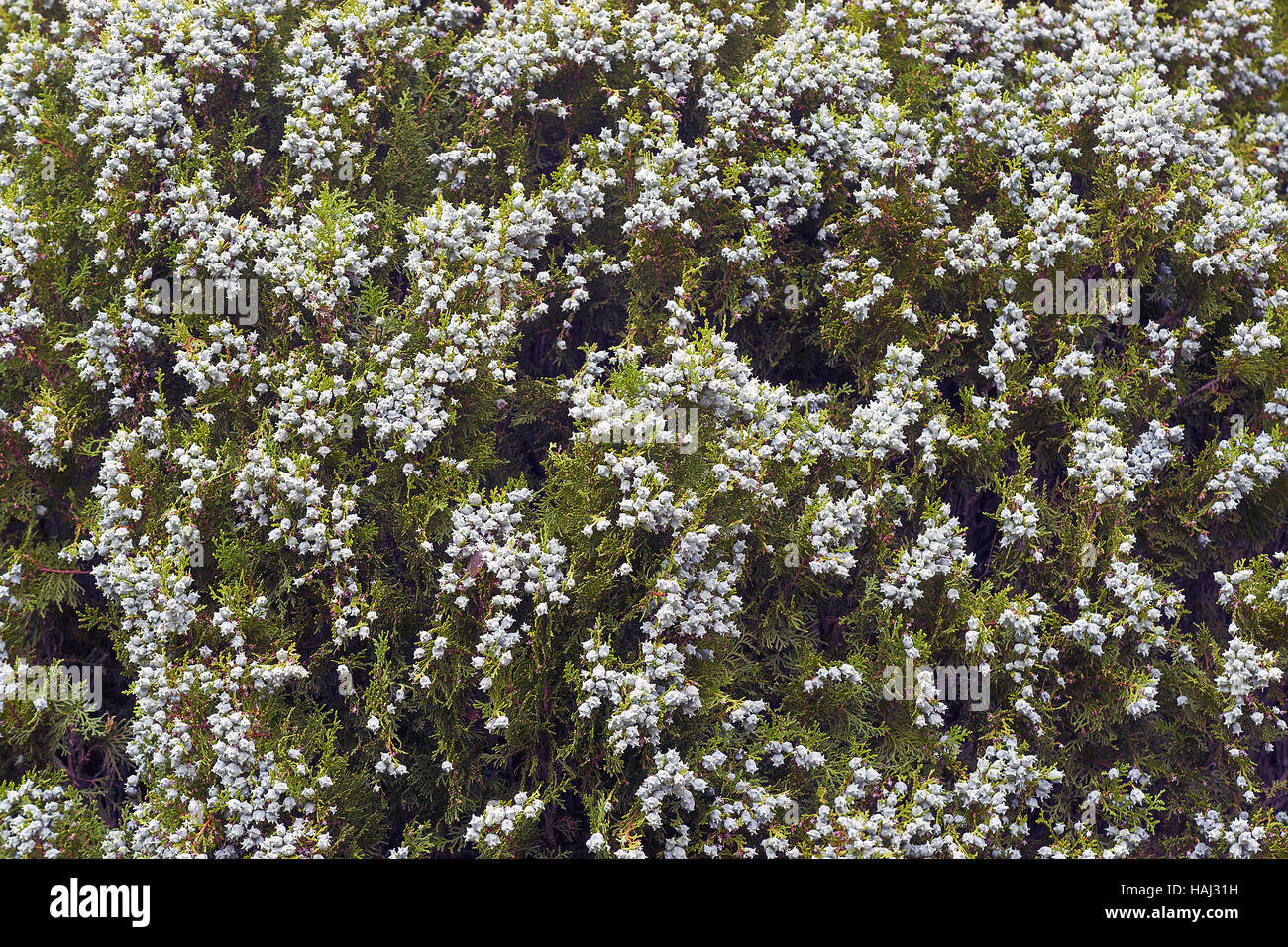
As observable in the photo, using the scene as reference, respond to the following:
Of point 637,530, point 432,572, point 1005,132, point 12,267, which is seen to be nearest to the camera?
point 637,530

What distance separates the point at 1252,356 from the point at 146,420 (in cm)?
731

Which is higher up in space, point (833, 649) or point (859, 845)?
point (833, 649)

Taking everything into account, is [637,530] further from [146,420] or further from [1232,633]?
[1232,633]

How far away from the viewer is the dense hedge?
5969 mm

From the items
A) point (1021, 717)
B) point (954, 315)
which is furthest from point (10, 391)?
point (1021, 717)

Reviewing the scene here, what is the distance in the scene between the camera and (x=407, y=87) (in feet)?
25.5

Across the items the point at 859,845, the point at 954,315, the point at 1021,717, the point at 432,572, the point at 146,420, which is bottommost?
the point at 859,845

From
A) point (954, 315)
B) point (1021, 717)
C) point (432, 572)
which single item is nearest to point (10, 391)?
point (432, 572)

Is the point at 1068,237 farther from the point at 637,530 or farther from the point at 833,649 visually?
the point at 637,530

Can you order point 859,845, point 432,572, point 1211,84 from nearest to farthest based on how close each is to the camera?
point 859,845
point 432,572
point 1211,84

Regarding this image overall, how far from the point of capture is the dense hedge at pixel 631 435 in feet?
19.6

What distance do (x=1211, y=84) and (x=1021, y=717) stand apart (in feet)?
18.6

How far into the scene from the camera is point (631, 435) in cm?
604

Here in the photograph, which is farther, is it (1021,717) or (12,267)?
(12,267)
